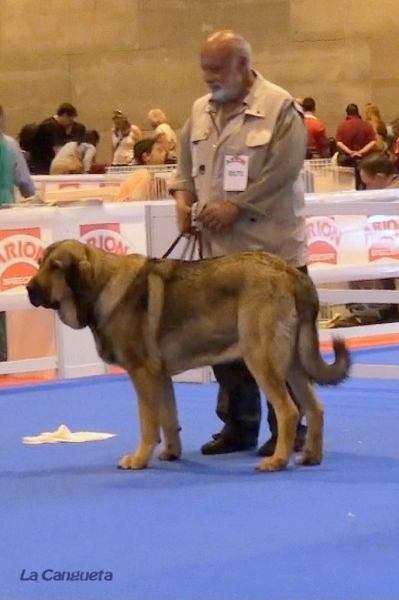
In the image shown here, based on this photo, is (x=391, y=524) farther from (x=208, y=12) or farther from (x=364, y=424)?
(x=208, y=12)

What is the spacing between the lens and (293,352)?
5555 mm

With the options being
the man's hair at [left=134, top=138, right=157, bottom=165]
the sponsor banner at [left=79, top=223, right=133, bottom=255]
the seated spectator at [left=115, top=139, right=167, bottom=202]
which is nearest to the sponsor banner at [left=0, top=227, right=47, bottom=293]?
the sponsor banner at [left=79, top=223, right=133, bottom=255]

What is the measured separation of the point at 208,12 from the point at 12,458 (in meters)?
15.0

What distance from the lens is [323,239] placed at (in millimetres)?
9000

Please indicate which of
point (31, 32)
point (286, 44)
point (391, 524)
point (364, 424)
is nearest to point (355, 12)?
point (286, 44)

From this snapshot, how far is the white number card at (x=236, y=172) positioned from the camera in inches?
228

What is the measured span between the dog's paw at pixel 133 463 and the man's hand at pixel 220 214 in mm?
1072

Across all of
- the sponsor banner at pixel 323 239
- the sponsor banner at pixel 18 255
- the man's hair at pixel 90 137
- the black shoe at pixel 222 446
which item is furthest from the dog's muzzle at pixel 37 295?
the man's hair at pixel 90 137

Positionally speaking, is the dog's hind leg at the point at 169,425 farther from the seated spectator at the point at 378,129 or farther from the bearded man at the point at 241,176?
the seated spectator at the point at 378,129

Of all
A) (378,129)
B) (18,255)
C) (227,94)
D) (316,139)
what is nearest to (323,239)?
(18,255)

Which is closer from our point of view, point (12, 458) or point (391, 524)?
point (391, 524)

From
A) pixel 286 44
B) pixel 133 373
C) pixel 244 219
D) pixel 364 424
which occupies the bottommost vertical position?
pixel 364 424

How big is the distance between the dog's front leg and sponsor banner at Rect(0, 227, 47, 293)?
271cm

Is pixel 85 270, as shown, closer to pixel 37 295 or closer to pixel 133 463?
pixel 37 295
